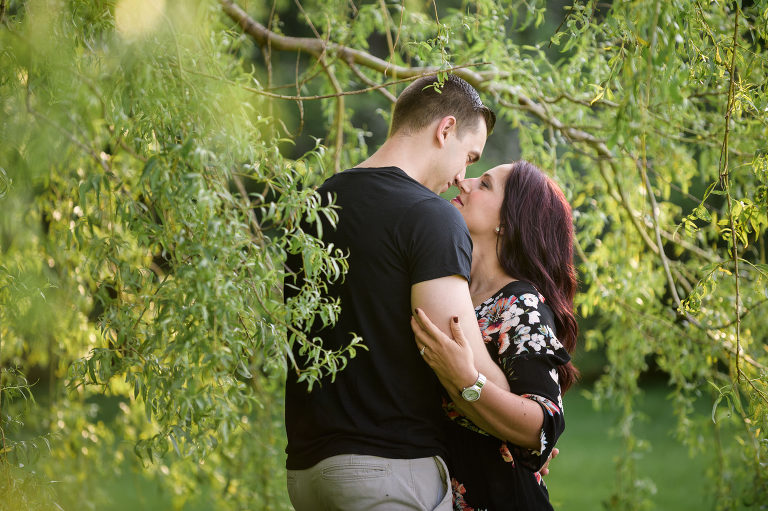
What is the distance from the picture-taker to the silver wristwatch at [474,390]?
1.82 metres

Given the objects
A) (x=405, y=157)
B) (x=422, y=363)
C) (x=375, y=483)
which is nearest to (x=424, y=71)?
(x=405, y=157)

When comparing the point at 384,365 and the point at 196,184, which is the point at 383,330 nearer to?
the point at 384,365

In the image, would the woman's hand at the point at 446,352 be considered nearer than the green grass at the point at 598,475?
Yes

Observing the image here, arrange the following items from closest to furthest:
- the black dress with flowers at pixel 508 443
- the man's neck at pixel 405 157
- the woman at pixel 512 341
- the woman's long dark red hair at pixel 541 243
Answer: the woman at pixel 512 341 < the black dress with flowers at pixel 508 443 < the man's neck at pixel 405 157 < the woman's long dark red hair at pixel 541 243

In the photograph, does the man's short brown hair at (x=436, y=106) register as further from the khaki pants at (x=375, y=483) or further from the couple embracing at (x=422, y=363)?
the khaki pants at (x=375, y=483)

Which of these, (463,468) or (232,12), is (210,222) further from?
(232,12)

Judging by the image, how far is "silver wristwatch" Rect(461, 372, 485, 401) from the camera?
1.82m

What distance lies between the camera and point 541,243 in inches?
91.4

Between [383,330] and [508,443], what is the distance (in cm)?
51

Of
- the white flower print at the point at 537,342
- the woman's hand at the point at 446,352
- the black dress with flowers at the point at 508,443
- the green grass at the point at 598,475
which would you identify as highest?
the woman's hand at the point at 446,352

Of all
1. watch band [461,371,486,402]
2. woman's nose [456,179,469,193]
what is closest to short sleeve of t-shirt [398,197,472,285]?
watch band [461,371,486,402]

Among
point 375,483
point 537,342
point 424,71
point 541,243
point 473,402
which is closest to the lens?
point 375,483

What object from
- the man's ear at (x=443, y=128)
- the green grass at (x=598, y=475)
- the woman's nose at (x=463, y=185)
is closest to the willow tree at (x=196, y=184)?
the man's ear at (x=443, y=128)

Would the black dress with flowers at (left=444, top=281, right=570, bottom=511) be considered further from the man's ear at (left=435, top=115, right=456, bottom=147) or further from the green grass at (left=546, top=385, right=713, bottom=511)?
the green grass at (left=546, top=385, right=713, bottom=511)
